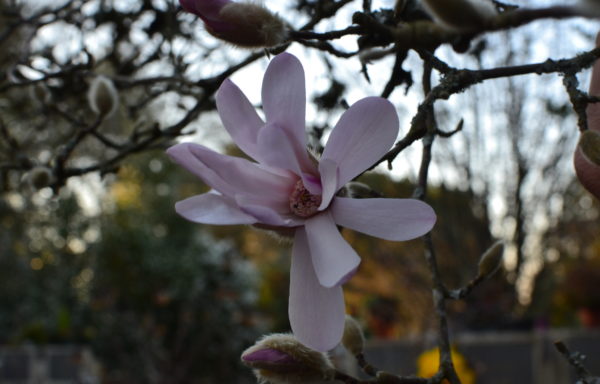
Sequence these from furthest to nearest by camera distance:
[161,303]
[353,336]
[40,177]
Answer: [161,303], [40,177], [353,336]

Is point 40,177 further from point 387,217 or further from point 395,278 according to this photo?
point 395,278

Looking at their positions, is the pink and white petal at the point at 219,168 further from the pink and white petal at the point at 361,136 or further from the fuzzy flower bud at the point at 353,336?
the fuzzy flower bud at the point at 353,336

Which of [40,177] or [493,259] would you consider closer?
[493,259]

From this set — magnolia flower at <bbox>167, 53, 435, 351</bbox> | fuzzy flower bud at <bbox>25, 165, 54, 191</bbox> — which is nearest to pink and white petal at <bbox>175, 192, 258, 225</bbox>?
magnolia flower at <bbox>167, 53, 435, 351</bbox>

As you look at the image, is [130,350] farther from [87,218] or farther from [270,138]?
[270,138]

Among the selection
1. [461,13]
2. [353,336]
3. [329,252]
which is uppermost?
[461,13]

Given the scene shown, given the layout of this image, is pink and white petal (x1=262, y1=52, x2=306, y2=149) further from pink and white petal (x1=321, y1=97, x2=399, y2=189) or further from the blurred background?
the blurred background

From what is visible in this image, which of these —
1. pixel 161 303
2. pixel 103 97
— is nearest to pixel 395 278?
pixel 161 303
